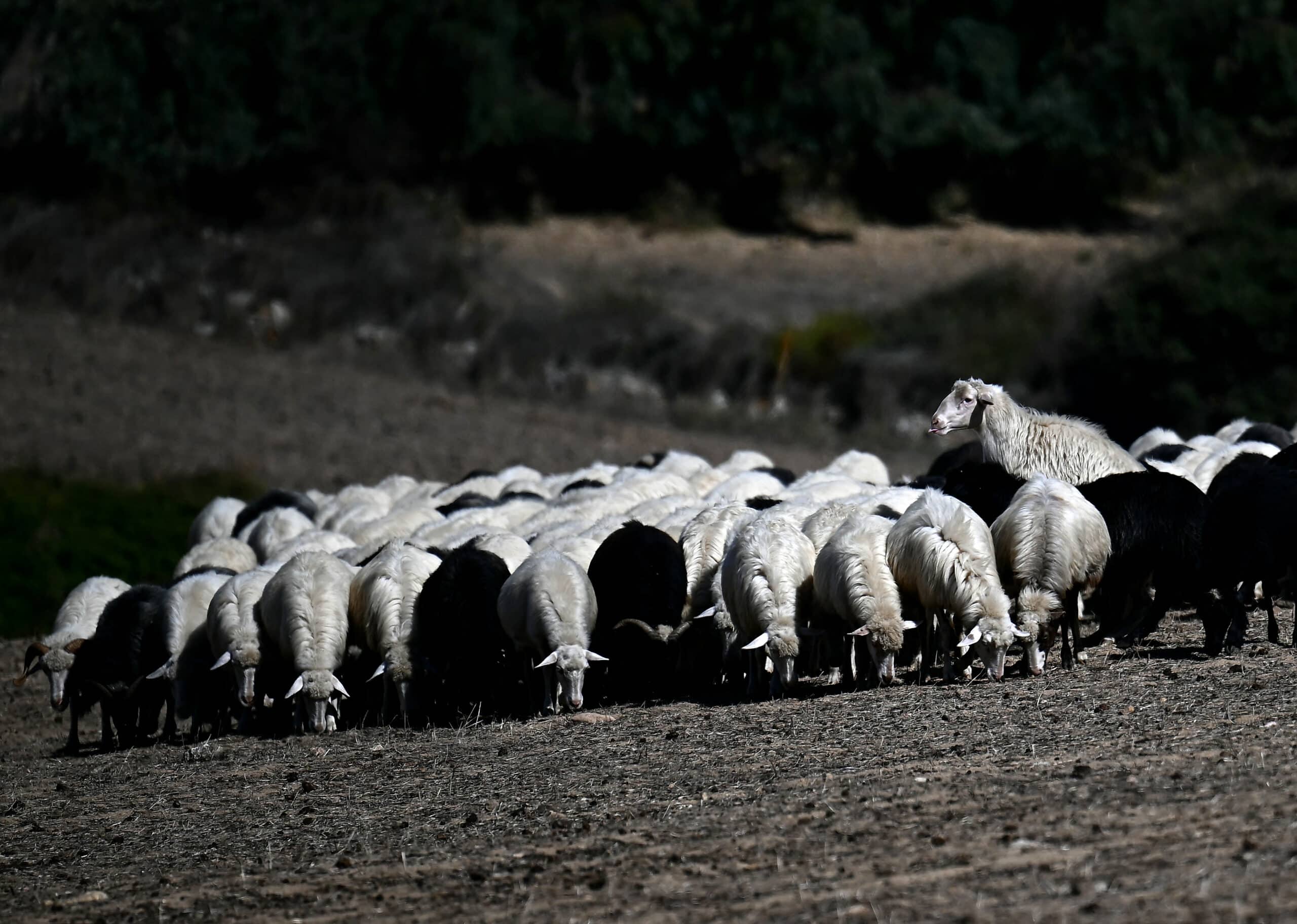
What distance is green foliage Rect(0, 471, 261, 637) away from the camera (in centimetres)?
2219

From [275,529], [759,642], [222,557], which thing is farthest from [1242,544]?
[275,529]

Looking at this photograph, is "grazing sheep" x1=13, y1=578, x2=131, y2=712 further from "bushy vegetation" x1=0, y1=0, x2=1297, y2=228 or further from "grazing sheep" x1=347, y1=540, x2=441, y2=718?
"bushy vegetation" x1=0, y1=0, x2=1297, y2=228

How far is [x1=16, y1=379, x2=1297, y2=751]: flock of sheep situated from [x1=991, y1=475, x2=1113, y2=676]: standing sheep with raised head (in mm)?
17

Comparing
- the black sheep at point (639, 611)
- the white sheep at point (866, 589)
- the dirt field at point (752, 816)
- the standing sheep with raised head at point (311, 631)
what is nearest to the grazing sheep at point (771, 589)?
the white sheep at point (866, 589)

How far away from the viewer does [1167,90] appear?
159 ft

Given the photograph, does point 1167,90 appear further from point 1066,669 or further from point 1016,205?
point 1066,669

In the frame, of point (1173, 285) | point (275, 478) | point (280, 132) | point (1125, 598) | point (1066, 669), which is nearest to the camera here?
point (1066, 669)

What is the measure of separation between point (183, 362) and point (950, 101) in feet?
81.4

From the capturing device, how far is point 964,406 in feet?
45.2

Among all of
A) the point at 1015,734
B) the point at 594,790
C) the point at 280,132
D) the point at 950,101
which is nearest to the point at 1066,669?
the point at 1015,734

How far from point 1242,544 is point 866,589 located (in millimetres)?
2536

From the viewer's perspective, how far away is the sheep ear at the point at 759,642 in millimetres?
11523

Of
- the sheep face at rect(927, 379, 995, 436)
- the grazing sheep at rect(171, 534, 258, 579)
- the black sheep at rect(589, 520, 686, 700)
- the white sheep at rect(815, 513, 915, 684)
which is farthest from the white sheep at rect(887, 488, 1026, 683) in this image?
the grazing sheep at rect(171, 534, 258, 579)

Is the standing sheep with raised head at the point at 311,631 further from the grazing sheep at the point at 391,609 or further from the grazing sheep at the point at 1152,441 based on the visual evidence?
the grazing sheep at the point at 1152,441
